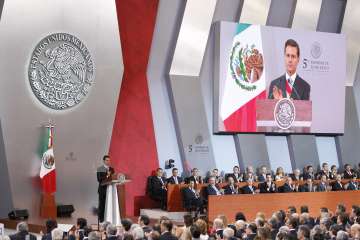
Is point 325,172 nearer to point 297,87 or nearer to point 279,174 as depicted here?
point 279,174

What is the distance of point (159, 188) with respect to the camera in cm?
1623

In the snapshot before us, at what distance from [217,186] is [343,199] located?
9.75ft

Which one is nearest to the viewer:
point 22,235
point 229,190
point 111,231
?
point 111,231

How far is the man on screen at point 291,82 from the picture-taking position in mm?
18875

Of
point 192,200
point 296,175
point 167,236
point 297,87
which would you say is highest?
point 297,87

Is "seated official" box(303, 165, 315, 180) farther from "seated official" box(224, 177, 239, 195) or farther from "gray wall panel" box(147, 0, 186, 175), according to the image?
"gray wall panel" box(147, 0, 186, 175)

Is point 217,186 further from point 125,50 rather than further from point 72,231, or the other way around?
point 72,231

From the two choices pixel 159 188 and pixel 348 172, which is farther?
pixel 348 172

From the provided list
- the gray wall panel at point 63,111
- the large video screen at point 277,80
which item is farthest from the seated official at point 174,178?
the large video screen at point 277,80

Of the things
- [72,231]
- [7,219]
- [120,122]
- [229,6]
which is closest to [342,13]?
[229,6]

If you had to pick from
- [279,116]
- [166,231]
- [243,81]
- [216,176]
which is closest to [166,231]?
[166,231]

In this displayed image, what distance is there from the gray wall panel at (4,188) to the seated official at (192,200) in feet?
12.7

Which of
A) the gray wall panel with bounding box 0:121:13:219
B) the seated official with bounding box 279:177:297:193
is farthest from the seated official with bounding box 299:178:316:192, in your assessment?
the gray wall panel with bounding box 0:121:13:219

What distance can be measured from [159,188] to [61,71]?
12.0ft
